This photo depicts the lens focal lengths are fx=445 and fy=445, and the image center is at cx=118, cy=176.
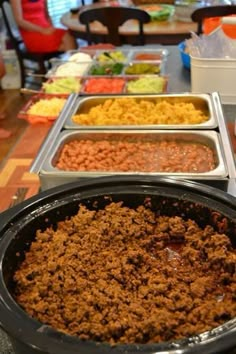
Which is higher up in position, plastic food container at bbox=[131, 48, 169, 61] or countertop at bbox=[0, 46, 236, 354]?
plastic food container at bbox=[131, 48, 169, 61]

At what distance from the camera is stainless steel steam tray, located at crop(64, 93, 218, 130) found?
57.6 inches

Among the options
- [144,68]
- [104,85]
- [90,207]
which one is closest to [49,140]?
[90,207]

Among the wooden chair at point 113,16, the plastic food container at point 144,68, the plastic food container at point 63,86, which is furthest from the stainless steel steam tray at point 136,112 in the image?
the wooden chair at point 113,16

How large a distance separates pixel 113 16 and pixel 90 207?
8.33 ft

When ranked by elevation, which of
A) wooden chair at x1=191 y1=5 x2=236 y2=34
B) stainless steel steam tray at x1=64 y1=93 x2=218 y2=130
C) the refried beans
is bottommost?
the refried beans

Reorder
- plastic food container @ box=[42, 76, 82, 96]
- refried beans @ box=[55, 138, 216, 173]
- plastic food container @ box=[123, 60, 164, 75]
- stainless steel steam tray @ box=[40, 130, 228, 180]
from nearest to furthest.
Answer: stainless steel steam tray @ box=[40, 130, 228, 180] < refried beans @ box=[55, 138, 216, 173] < plastic food container @ box=[42, 76, 82, 96] < plastic food container @ box=[123, 60, 164, 75]

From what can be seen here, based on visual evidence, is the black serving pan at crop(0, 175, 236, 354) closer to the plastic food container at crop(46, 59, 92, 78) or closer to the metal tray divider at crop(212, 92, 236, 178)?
the metal tray divider at crop(212, 92, 236, 178)

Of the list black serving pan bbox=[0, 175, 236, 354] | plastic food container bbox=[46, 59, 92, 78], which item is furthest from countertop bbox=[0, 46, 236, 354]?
black serving pan bbox=[0, 175, 236, 354]

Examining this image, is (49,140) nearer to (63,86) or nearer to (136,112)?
(136,112)

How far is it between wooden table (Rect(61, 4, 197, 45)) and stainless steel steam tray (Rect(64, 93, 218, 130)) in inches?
70.5

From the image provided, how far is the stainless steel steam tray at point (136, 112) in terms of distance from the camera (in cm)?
146

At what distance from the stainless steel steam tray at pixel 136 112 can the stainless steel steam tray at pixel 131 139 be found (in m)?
0.03

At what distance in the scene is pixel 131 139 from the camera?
4.75 ft

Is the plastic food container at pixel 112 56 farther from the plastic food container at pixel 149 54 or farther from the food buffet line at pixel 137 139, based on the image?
the food buffet line at pixel 137 139
